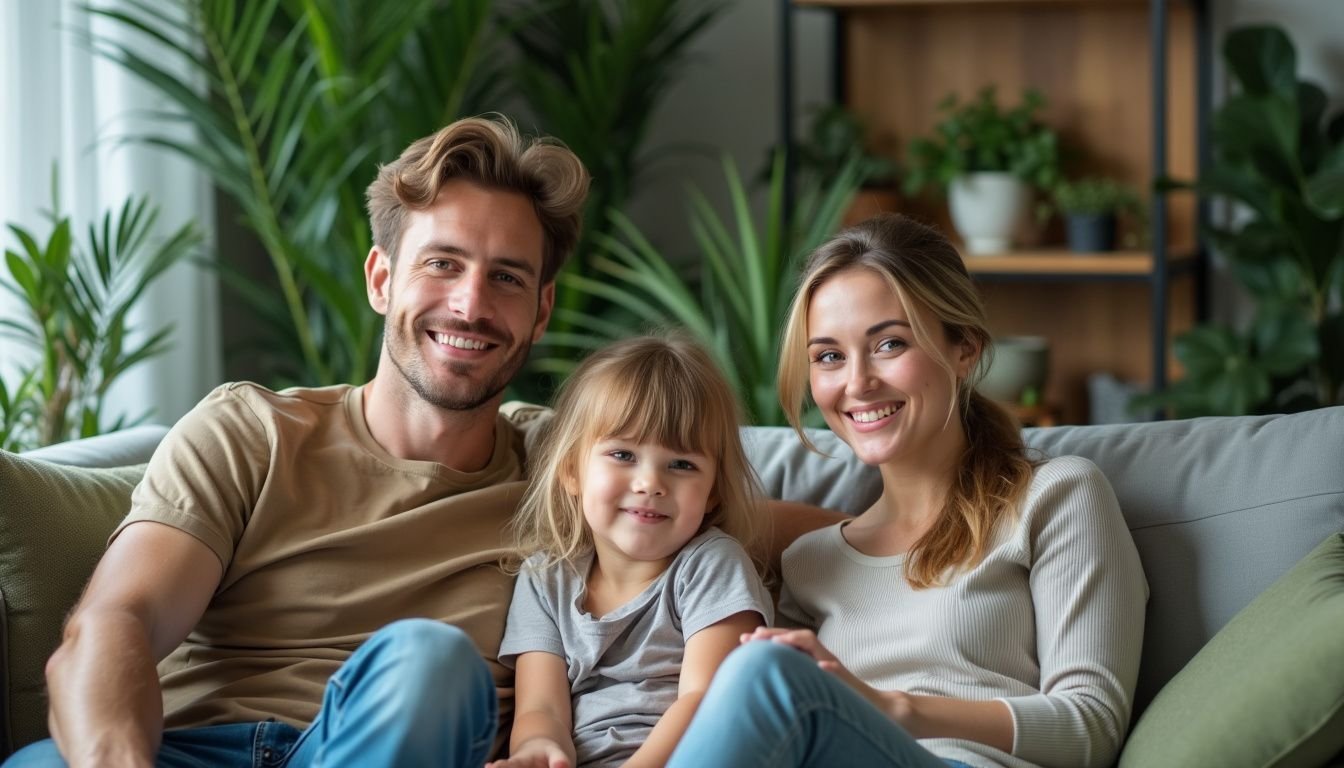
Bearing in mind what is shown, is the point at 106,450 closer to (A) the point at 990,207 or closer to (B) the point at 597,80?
(B) the point at 597,80

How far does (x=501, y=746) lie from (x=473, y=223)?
621mm

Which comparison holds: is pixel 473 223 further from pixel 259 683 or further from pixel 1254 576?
pixel 1254 576

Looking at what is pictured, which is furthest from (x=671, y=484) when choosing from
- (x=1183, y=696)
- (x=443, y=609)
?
(x=1183, y=696)

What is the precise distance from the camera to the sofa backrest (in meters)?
1.72

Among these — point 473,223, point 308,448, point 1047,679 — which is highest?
point 473,223

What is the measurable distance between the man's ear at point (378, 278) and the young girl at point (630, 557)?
287mm

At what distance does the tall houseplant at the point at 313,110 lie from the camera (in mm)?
2912

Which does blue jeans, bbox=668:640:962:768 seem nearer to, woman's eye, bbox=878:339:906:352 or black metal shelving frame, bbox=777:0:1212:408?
woman's eye, bbox=878:339:906:352

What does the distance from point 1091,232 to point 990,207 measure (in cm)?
25

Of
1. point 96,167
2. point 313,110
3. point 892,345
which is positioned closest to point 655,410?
point 892,345

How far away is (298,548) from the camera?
170 centimetres

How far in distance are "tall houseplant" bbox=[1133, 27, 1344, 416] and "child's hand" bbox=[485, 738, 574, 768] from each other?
6.95ft

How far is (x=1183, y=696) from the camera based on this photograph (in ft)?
4.98

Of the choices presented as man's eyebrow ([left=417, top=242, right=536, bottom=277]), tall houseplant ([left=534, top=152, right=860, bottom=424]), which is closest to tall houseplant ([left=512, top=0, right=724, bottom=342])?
tall houseplant ([left=534, top=152, right=860, bottom=424])
